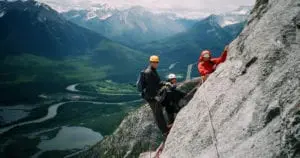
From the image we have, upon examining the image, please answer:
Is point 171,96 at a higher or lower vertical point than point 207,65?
lower

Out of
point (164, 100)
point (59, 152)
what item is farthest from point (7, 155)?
point (164, 100)

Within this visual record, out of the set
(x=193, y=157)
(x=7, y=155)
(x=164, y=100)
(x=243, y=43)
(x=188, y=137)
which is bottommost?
(x=193, y=157)

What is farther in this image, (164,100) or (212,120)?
(164,100)

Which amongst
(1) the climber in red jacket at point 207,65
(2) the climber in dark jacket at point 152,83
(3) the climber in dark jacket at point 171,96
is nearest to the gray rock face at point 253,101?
(3) the climber in dark jacket at point 171,96

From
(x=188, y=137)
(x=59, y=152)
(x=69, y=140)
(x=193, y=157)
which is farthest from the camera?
(x=69, y=140)

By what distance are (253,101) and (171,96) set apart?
6.16 metres

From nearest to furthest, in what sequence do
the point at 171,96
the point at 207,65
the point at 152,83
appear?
1. the point at 152,83
2. the point at 171,96
3. the point at 207,65

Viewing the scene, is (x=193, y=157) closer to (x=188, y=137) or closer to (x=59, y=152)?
(x=188, y=137)

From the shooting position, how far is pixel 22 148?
553 ft

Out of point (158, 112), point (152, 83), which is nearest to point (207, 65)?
point (152, 83)

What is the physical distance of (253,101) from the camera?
1132 cm

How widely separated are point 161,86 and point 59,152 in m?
155

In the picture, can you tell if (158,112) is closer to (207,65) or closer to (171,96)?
(171,96)

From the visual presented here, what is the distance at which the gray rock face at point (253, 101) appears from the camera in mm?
9781
